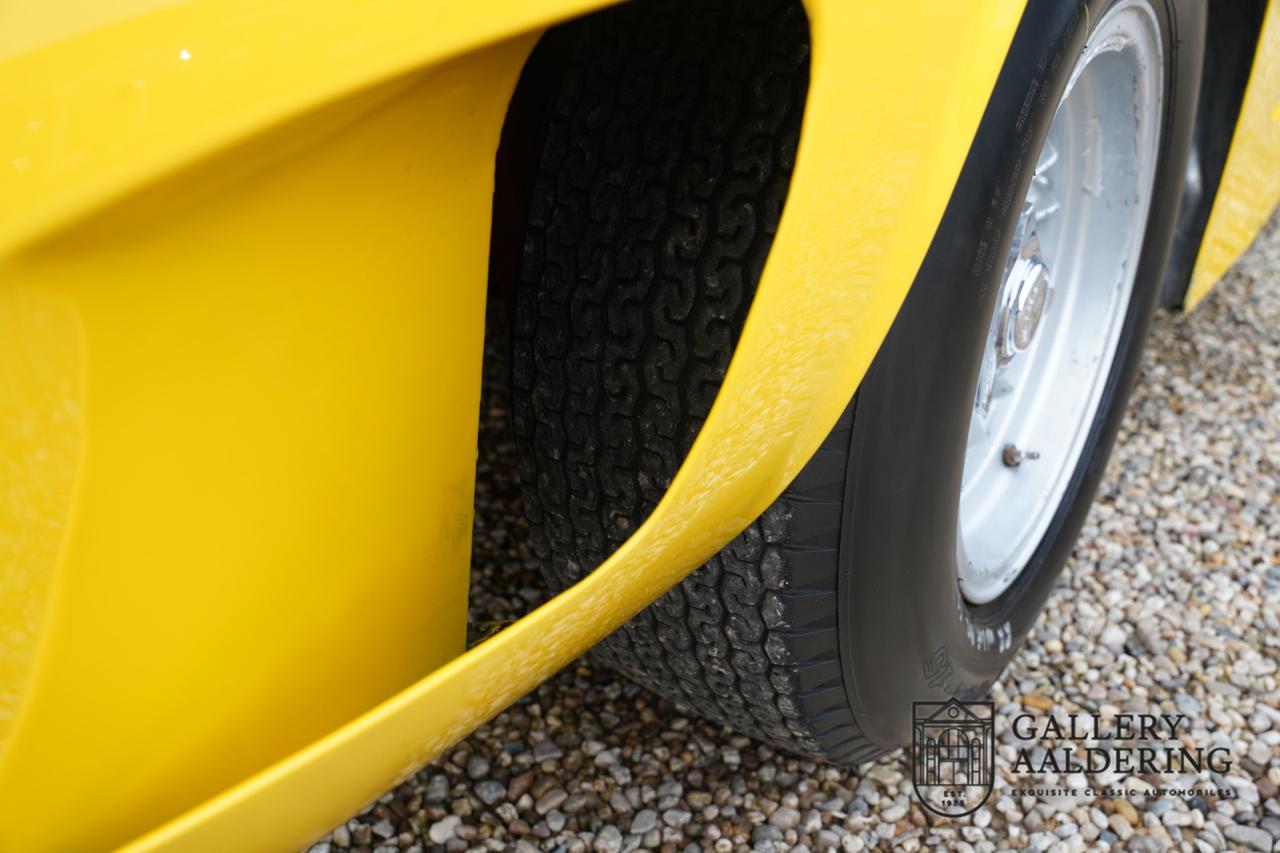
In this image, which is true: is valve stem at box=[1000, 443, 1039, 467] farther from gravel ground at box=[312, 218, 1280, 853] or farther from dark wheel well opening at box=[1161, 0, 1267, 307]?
dark wheel well opening at box=[1161, 0, 1267, 307]

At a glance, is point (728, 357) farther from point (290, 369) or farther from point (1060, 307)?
point (1060, 307)

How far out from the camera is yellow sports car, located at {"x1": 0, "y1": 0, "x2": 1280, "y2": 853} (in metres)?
0.60

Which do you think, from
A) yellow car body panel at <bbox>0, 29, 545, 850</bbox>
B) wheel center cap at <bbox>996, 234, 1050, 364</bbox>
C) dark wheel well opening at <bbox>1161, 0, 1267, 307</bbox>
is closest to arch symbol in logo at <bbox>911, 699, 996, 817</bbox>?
wheel center cap at <bbox>996, 234, 1050, 364</bbox>

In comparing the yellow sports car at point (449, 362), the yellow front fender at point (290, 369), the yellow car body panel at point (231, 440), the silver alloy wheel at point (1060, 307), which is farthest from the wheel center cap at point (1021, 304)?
the yellow car body panel at point (231, 440)

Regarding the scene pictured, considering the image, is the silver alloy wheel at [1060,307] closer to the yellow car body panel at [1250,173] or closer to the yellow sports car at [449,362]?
the yellow sports car at [449,362]

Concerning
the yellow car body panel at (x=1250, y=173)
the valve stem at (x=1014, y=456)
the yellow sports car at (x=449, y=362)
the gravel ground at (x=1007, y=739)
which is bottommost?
the gravel ground at (x=1007, y=739)

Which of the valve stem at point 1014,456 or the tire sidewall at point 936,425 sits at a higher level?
the tire sidewall at point 936,425

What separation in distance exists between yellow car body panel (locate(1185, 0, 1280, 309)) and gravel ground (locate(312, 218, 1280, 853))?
1.36 ft

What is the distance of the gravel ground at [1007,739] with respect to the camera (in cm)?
144

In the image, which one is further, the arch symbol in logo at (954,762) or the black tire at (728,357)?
the arch symbol in logo at (954,762)

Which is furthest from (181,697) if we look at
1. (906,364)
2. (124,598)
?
(906,364)

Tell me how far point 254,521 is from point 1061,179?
1.31 meters

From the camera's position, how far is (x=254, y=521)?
2.56 ft

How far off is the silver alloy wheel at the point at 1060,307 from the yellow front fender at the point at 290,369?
0.59 meters
